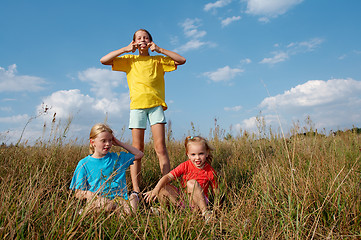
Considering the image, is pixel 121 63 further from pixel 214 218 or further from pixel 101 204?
pixel 214 218

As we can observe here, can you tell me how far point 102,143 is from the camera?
2.76 metres

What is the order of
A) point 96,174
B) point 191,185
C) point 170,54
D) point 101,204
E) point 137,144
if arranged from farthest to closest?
1. point 170,54
2. point 137,144
3. point 96,174
4. point 191,185
5. point 101,204

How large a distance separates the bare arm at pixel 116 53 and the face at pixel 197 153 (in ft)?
4.91

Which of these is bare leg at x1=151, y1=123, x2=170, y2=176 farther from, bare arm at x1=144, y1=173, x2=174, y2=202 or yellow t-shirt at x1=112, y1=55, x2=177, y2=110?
bare arm at x1=144, y1=173, x2=174, y2=202

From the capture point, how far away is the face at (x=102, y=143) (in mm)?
2746

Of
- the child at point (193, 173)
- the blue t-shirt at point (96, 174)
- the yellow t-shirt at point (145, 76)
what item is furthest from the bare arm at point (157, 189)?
the yellow t-shirt at point (145, 76)

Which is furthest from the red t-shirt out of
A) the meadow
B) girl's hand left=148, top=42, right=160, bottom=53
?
girl's hand left=148, top=42, right=160, bottom=53

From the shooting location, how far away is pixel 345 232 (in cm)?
195

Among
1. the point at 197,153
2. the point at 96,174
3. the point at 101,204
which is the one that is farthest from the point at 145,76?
the point at 101,204

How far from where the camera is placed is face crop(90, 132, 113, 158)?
2.75 meters

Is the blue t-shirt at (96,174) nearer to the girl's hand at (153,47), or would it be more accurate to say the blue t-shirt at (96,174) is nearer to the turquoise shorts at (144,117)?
the turquoise shorts at (144,117)

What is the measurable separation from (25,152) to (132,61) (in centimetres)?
223

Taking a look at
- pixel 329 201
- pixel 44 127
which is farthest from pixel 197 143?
pixel 44 127

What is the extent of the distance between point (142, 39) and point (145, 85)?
2.00 ft
